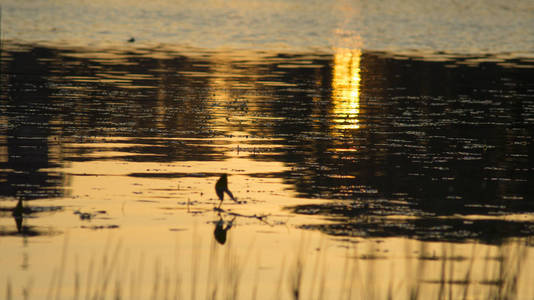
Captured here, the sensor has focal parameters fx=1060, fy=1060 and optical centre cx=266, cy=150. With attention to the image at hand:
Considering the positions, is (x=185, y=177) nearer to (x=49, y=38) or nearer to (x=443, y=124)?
(x=443, y=124)

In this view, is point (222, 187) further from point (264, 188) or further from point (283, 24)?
point (283, 24)

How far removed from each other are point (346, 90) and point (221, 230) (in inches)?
681

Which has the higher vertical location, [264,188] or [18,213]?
[264,188]

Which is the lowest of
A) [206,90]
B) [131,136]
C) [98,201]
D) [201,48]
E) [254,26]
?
[98,201]

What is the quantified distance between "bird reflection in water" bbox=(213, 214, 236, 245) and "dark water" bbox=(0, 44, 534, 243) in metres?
0.89

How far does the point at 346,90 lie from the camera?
28516 millimetres

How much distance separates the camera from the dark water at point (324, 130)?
523 inches

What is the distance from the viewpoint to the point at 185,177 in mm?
14641

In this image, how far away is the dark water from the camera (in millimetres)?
13289

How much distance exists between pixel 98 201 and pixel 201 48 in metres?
33.7

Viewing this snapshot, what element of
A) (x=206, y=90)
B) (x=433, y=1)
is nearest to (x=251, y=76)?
(x=206, y=90)

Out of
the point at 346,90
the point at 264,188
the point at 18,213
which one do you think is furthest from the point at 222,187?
the point at 346,90

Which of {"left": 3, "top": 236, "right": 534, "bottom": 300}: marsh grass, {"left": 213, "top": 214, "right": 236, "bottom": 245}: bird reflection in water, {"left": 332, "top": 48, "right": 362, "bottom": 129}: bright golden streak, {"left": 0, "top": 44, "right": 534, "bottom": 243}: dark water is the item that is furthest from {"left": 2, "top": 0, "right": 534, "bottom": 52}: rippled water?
{"left": 3, "top": 236, "right": 534, "bottom": 300}: marsh grass

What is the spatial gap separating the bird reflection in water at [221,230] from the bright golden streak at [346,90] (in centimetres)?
909
